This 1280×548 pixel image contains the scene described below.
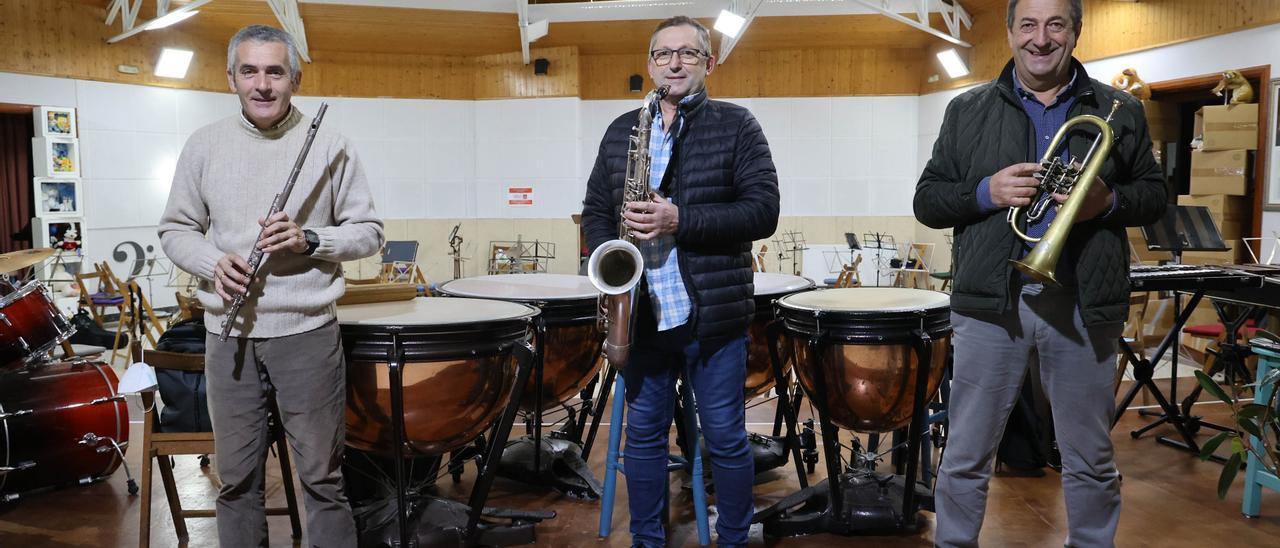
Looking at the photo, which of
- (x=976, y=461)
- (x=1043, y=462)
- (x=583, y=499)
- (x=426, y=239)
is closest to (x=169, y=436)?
(x=583, y=499)

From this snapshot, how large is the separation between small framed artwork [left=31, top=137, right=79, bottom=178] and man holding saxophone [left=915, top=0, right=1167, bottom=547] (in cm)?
994

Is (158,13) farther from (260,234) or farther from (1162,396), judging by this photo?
(1162,396)

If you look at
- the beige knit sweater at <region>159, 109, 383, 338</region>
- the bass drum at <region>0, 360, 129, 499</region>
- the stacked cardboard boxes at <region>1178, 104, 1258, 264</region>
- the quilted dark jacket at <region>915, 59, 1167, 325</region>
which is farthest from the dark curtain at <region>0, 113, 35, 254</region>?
the stacked cardboard boxes at <region>1178, 104, 1258, 264</region>

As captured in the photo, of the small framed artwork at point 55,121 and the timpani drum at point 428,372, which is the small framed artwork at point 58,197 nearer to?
the small framed artwork at point 55,121

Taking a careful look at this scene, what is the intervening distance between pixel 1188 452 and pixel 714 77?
8.93m

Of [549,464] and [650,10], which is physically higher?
[650,10]

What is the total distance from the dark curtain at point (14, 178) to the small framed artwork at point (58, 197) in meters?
0.37

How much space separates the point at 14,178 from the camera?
9617 mm

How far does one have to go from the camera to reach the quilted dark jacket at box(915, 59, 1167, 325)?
A: 78.3 inches

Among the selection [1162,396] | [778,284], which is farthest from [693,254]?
[1162,396]

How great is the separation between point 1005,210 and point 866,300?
94cm

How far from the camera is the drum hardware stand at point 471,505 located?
7.89ft

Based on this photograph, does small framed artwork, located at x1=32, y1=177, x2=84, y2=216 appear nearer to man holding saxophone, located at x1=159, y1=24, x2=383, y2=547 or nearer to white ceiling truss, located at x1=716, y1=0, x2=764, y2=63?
white ceiling truss, located at x1=716, y1=0, x2=764, y2=63

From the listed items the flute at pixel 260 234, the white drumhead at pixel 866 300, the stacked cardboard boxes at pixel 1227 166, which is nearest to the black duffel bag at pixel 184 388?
the flute at pixel 260 234
